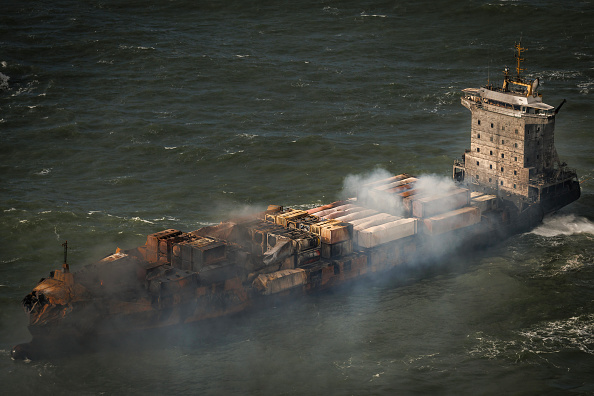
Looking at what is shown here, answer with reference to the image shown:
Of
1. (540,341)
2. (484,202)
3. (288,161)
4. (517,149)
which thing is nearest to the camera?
(540,341)

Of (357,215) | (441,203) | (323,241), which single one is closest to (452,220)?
(441,203)

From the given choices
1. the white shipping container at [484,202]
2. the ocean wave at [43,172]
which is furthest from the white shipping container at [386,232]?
the ocean wave at [43,172]

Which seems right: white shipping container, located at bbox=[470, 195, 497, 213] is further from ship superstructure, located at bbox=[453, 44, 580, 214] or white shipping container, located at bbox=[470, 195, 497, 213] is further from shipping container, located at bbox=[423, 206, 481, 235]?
ship superstructure, located at bbox=[453, 44, 580, 214]

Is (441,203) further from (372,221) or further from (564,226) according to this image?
(564,226)

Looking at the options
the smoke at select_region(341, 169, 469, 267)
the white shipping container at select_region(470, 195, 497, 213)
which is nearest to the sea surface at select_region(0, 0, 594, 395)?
the smoke at select_region(341, 169, 469, 267)

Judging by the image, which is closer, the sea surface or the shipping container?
the sea surface

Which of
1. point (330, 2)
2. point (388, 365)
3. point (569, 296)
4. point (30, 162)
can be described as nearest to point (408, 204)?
point (569, 296)

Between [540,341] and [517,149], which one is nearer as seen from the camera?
[540,341]
